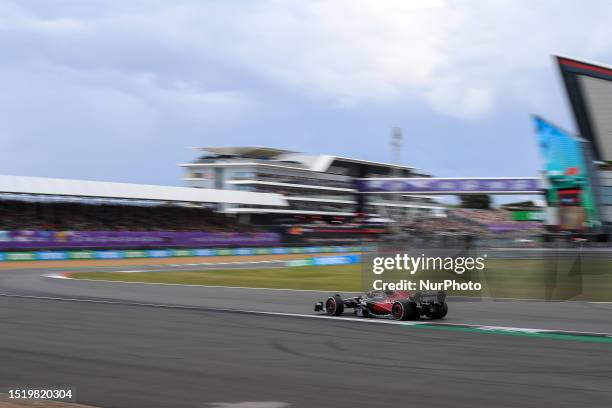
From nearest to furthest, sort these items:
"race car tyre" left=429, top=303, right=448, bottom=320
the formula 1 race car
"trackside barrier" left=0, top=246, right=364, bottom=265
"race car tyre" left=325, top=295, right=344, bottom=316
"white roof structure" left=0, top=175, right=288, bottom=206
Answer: the formula 1 race car, "race car tyre" left=429, top=303, right=448, bottom=320, "race car tyre" left=325, top=295, right=344, bottom=316, "trackside barrier" left=0, top=246, right=364, bottom=265, "white roof structure" left=0, top=175, right=288, bottom=206

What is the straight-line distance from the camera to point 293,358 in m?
8.64

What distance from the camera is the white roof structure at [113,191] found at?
161 feet

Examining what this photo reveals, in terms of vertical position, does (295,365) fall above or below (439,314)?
below

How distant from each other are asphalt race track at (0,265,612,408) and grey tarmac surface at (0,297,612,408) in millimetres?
16

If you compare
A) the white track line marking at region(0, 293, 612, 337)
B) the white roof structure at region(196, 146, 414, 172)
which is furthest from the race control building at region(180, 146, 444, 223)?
the white track line marking at region(0, 293, 612, 337)

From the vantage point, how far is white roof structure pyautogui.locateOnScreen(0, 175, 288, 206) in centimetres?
4922

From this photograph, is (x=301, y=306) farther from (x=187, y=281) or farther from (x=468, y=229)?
(x=468, y=229)

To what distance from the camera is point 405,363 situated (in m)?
8.27

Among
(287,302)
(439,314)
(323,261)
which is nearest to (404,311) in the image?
(439,314)

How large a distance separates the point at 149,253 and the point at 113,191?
995cm

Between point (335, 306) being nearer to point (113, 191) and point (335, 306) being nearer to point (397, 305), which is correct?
point (397, 305)

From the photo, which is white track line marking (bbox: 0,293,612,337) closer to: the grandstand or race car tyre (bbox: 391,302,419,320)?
race car tyre (bbox: 391,302,419,320)

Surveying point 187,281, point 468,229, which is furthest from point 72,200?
point 468,229

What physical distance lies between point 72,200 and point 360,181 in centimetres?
4643
